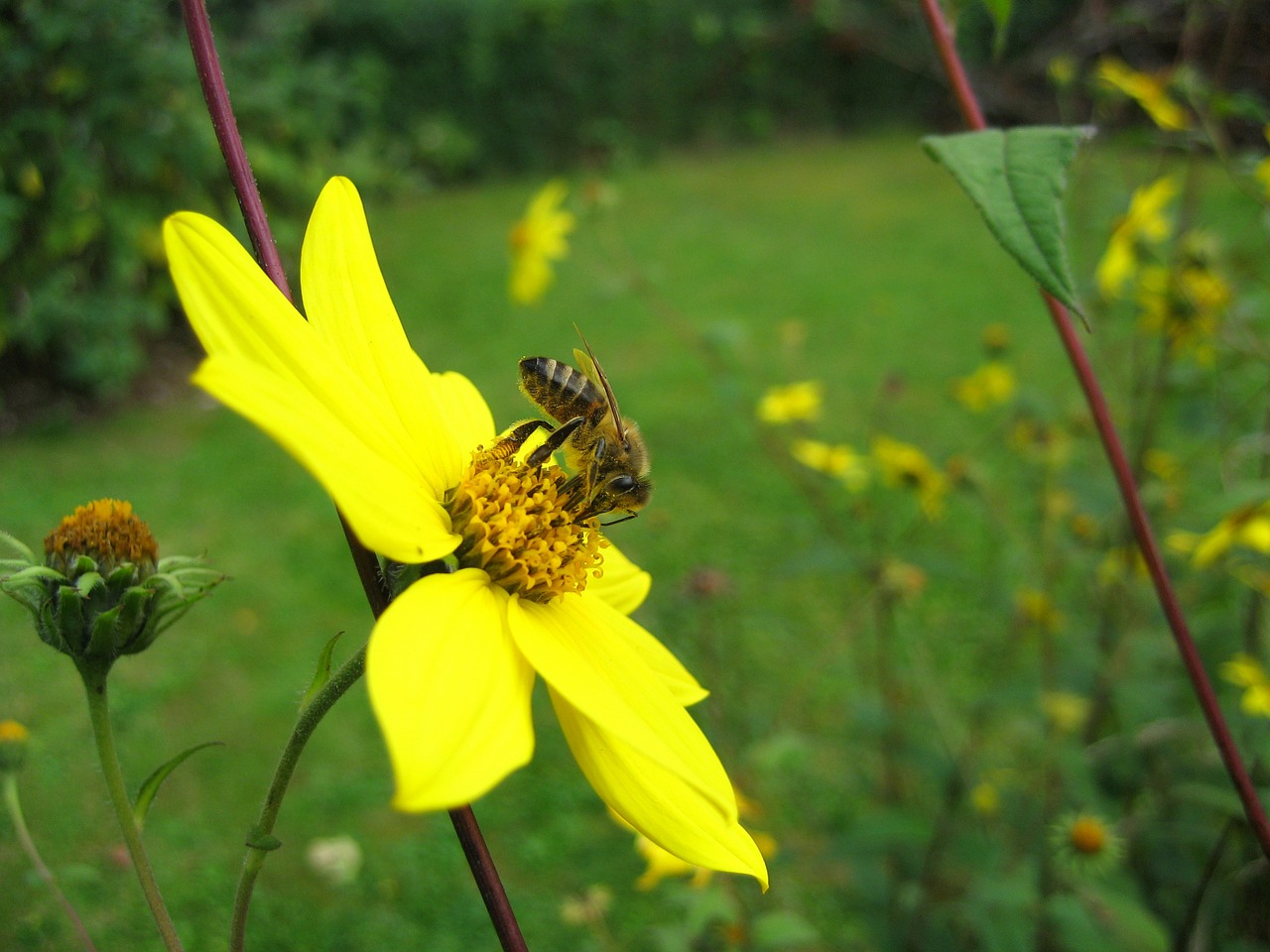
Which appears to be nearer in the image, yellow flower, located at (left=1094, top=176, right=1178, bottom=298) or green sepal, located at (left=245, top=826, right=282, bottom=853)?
green sepal, located at (left=245, top=826, right=282, bottom=853)

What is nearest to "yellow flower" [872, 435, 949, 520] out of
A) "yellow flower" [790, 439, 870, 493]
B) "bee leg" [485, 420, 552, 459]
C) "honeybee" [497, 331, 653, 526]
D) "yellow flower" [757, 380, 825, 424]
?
"yellow flower" [790, 439, 870, 493]

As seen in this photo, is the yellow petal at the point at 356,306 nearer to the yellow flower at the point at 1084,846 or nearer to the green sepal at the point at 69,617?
the green sepal at the point at 69,617

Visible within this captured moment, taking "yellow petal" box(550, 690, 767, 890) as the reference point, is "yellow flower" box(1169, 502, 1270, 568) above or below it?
below

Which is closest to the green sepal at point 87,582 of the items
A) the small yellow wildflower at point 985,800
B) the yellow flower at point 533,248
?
the small yellow wildflower at point 985,800

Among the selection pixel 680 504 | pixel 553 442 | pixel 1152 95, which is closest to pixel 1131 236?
A: pixel 1152 95

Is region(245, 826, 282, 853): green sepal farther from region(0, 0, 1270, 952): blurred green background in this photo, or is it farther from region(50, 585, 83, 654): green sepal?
region(0, 0, 1270, 952): blurred green background

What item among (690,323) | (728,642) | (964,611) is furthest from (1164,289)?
(690,323)

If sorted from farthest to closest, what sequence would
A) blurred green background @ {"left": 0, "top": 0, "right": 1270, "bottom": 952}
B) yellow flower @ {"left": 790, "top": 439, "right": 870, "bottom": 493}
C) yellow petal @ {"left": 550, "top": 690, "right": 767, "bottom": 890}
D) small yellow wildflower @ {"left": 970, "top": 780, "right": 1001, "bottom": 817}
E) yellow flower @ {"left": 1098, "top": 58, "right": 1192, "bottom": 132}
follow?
yellow flower @ {"left": 790, "top": 439, "right": 870, "bottom": 493}
small yellow wildflower @ {"left": 970, "top": 780, "right": 1001, "bottom": 817}
blurred green background @ {"left": 0, "top": 0, "right": 1270, "bottom": 952}
yellow flower @ {"left": 1098, "top": 58, "right": 1192, "bottom": 132}
yellow petal @ {"left": 550, "top": 690, "right": 767, "bottom": 890}
